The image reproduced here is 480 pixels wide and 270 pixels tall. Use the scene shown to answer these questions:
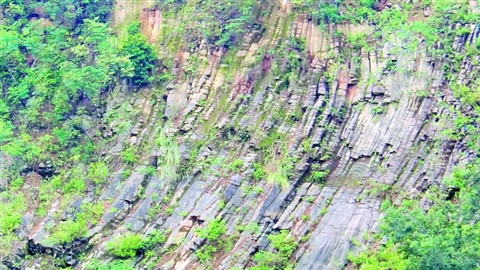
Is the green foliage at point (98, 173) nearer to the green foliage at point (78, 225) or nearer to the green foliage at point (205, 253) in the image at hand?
the green foliage at point (78, 225)

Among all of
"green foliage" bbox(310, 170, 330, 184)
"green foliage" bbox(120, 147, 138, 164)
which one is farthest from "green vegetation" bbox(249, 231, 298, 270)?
"green foliage" bbox(120, 147, 138, 164)

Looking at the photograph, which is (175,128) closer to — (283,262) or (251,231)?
(251,231)

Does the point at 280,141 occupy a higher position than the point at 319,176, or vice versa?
the point at 280,141

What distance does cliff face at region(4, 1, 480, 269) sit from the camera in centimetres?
2136

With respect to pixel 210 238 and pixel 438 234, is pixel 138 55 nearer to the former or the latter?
pixel 210 238

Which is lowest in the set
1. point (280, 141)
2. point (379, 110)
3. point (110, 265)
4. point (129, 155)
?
point (110, 265)

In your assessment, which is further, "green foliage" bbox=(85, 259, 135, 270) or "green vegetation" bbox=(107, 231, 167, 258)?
"green vegetation" bbox=(107, 231, 167, 258)

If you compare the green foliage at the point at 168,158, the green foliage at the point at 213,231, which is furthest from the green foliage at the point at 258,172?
the green foliage at the point at 168,158

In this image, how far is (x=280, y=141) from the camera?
24.1 metres

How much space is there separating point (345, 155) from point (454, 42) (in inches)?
241

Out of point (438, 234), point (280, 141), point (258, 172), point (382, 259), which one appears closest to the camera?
point (438, 234)

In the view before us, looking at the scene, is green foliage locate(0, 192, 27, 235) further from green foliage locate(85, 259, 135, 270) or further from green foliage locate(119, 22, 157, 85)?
green foliage locate(119, 22, 157, 85)

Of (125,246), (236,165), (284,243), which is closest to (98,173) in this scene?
(125,246)

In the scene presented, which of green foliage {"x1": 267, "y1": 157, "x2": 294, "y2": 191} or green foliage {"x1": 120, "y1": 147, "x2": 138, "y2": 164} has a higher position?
green foliage {"x1": 267, "y1": 157, "x2": 294, "y2": 191}
